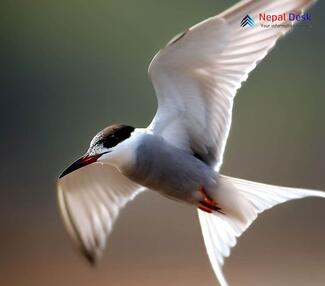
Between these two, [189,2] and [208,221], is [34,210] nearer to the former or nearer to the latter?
[208,221]

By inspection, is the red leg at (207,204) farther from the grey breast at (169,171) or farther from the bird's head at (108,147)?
the bird's head at (108,147)

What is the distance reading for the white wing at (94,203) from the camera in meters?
1.28

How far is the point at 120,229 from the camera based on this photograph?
1443 millimetres

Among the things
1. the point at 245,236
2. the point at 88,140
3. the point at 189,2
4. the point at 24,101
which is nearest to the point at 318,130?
the point at 245,236

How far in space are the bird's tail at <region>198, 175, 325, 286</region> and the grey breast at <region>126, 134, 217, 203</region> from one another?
1.5 inches

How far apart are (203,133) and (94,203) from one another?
26 cm

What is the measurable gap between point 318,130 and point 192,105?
396 mm

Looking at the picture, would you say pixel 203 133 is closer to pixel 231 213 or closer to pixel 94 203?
pixel 231 213

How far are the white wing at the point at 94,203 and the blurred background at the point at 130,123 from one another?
129 mm

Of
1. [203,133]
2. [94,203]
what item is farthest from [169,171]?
[94,203]

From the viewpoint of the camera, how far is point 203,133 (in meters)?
1.19

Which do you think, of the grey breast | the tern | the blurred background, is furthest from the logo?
the blurred background

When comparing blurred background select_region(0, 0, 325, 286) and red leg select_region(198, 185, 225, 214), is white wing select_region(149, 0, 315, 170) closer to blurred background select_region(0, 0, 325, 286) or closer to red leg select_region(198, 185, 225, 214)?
red leg select_region(198, 185, 225, 214)

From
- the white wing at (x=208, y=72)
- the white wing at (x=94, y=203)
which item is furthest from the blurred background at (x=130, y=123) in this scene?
the white wing at (x=208, y=72)
